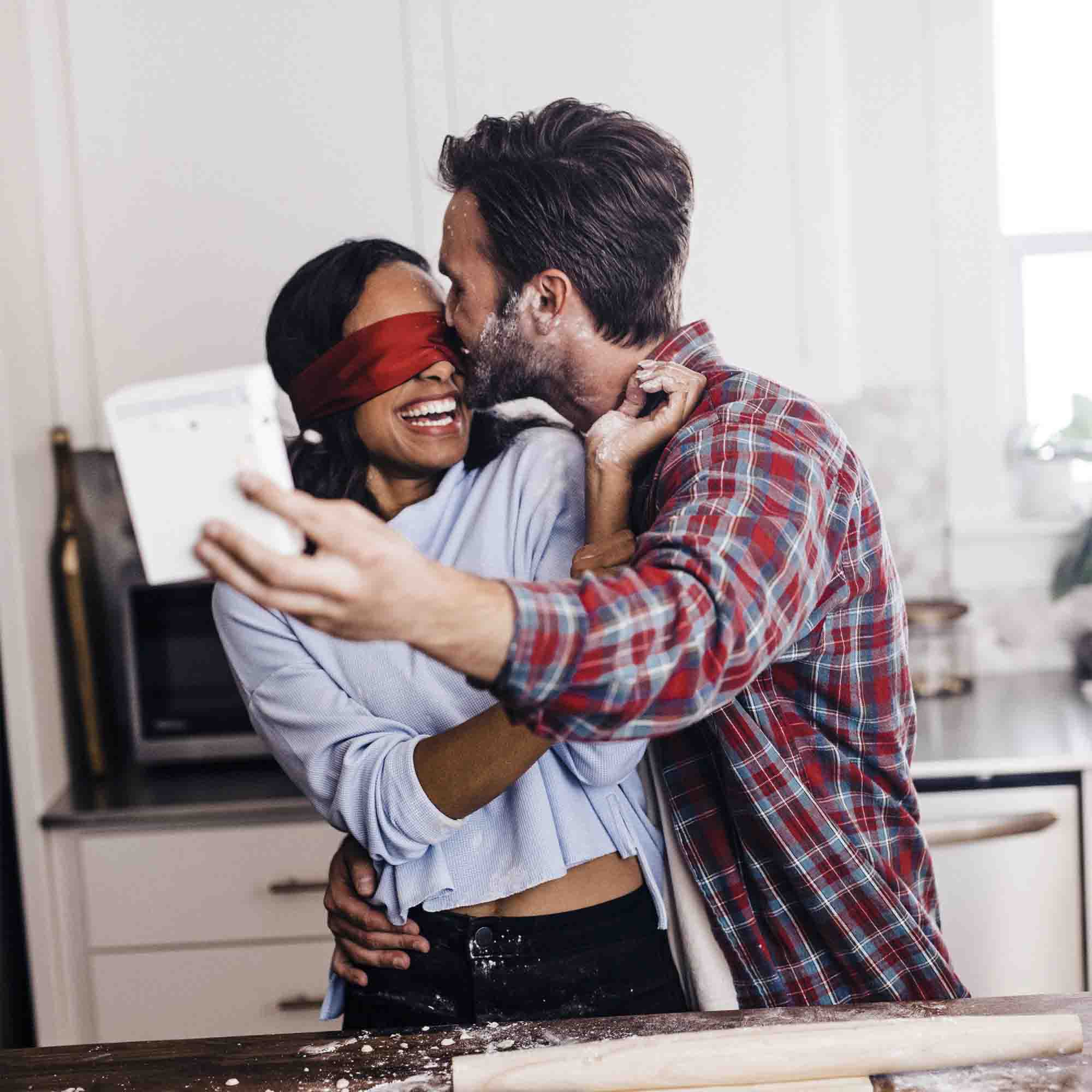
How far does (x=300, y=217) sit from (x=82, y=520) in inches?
30.4

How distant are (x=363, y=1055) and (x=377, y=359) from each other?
2.10ft

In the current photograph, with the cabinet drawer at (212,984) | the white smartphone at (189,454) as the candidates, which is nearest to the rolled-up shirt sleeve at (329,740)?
the white smartphone at (189,454)

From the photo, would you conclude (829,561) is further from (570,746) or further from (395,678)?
(395,678)

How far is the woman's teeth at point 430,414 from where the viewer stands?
4.14 ft

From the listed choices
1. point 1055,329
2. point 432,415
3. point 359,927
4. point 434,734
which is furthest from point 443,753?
point 1055,329

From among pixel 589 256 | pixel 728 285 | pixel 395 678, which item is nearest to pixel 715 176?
pixel 728 285

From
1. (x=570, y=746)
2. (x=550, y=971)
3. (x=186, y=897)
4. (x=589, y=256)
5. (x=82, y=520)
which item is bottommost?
(x=186, y=897)

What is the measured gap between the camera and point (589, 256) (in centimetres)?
117

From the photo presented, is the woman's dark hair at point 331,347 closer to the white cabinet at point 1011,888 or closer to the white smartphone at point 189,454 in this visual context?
the white smartphone at point 189,454

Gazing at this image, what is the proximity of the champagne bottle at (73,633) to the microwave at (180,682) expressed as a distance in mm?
70

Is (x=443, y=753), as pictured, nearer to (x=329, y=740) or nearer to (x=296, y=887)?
(x=329, y=740)

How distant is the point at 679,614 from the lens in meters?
0.76

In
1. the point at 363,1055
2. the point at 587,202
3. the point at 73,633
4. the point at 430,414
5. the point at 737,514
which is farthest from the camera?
the point at 73,633

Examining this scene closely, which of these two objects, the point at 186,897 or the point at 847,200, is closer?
the point at 186,897
